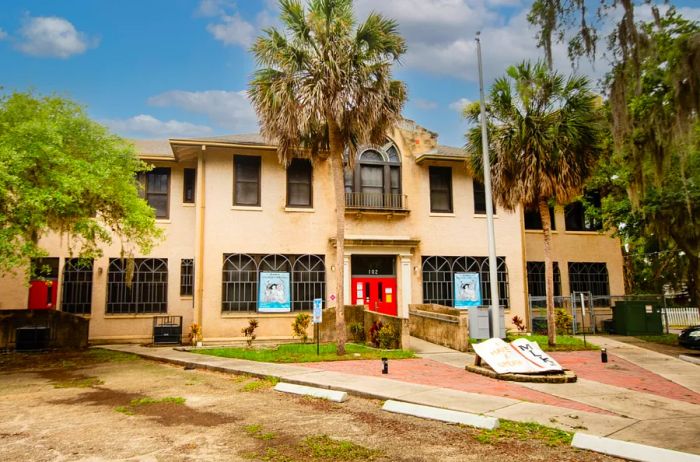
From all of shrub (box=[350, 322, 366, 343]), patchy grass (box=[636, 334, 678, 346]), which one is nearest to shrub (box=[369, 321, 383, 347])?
shrub (box=[350, 322, 366, 343])

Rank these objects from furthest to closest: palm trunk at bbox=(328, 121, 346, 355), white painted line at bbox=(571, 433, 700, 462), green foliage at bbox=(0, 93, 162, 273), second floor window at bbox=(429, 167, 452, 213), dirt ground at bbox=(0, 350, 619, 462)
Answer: second floor window at bbox=(429, 167, 452, 213), palm trunk at bbox=(328, 121, 346, 355), green foliage at bbox=(0, 93, 162, 273), dirt ground at bbox=(0, 350, 619, 462), white painted line at bbox=(571, 433, 700, 462)

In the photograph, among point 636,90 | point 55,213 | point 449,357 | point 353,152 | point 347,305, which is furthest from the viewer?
point 347,305

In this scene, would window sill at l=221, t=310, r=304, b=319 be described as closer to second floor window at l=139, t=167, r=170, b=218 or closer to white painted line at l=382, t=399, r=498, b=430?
second floor window at l=139, t=167, r=170, b=218

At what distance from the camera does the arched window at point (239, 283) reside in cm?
2070

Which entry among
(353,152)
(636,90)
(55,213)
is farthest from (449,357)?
(55,213)

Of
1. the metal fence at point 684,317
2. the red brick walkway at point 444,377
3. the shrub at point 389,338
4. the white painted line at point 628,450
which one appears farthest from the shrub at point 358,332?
the metal fence at point 684,317

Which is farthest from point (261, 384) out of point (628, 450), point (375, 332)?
point (628, 450)

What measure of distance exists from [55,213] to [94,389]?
4.85 m

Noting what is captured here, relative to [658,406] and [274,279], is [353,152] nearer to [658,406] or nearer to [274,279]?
[274,279]

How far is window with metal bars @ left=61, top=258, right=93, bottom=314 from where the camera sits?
20859mm

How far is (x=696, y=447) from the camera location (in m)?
6.46

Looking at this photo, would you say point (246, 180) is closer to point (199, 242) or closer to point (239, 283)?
point (199, 242)

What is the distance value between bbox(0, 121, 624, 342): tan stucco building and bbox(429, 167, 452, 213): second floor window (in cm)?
5

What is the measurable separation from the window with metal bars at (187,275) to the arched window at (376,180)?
6.96 meters
